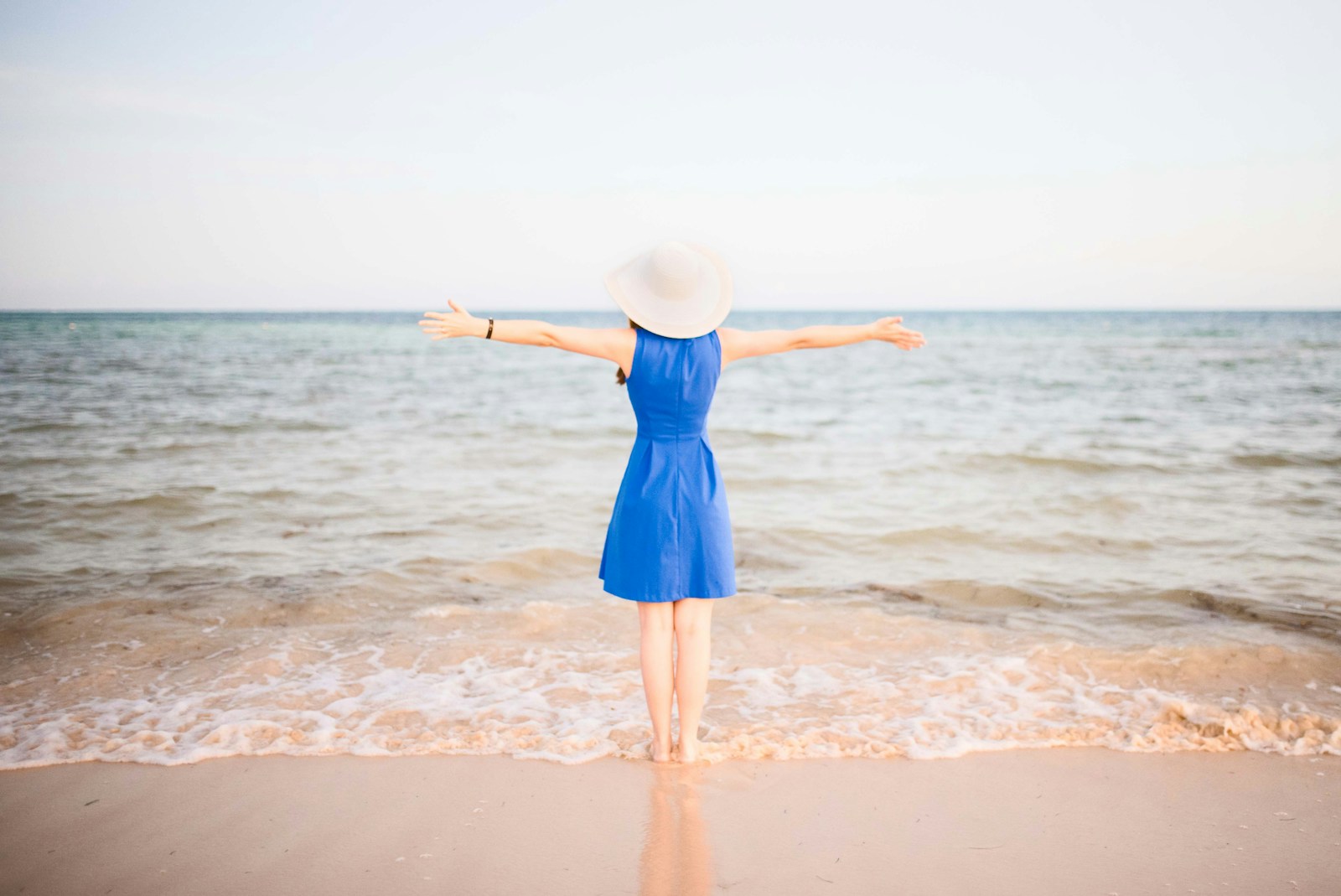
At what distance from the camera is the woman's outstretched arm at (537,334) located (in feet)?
9.53

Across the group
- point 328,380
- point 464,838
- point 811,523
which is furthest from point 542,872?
point 328,380

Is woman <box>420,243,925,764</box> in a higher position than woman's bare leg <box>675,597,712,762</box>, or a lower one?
→ higher

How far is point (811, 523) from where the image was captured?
779 centimetres

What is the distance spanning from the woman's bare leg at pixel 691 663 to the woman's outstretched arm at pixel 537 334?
1.02 m

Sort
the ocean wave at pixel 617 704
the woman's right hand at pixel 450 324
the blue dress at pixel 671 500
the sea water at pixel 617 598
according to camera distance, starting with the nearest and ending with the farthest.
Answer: the woman's right hand at pixel 450 324
the blue dress at pixel 671 500
the ocean wave at pixel 617 704
the sea water at pixel 617 598

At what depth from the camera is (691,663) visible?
11.3ft

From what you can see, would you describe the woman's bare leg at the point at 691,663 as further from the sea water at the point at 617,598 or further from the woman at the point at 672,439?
the sea water at the point at 617,598

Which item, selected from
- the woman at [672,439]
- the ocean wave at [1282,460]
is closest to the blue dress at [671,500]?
the woman at [672,439]

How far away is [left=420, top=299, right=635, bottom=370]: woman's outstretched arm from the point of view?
9.53 feet

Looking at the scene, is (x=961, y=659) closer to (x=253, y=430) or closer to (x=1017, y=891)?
(x=1017, y=891)

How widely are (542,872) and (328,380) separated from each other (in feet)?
61.7

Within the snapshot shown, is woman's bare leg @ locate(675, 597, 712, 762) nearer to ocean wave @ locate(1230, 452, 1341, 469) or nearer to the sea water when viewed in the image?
the sea water

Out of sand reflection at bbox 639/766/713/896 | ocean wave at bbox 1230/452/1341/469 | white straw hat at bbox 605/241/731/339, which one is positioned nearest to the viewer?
sand reflection at bbox 639/766/713/896

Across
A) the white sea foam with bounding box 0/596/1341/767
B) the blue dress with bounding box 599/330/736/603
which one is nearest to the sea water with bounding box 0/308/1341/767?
the white sea foam with bounding box 0/596/1341/767
